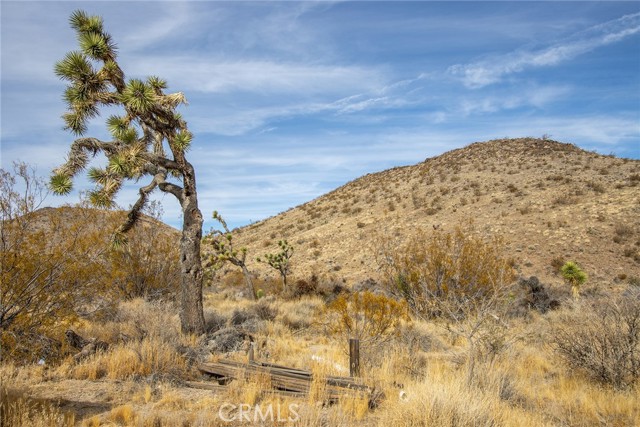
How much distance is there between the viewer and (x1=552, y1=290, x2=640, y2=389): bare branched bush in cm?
695

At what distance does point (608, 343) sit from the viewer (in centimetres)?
731

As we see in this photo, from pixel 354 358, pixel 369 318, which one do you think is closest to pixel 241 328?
pixel 369 318

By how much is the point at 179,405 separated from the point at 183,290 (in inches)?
185

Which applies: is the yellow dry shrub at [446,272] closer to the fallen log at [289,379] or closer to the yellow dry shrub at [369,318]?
the yellow dry shrub at [369,318]

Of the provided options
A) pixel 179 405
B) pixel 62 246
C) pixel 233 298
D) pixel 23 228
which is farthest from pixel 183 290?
pixel 233 298

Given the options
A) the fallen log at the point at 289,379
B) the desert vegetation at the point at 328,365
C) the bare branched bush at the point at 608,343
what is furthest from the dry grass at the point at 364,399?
the bare branched bush at the point at 608,343

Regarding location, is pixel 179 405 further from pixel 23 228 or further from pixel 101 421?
pixel 23 228

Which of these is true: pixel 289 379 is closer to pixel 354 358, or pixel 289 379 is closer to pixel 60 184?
pixel 354 358

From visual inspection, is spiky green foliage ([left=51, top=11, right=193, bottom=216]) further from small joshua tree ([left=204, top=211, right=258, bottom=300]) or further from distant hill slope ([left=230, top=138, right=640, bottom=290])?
distant hill slope ([left=230, top=138, right=640, bottom=290])

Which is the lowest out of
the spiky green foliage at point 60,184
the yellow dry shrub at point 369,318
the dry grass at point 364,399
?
the dry grass at point 364,399

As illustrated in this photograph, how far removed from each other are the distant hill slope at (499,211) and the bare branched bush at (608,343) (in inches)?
508

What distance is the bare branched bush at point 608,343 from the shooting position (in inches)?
274

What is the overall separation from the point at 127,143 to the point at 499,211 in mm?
22935

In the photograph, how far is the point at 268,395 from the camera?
6.26m
